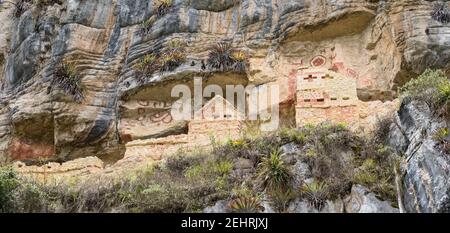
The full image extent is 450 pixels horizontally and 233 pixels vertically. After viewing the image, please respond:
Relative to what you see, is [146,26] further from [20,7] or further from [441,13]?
[441,13]

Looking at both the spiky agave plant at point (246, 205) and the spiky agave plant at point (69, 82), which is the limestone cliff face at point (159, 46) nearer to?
the spiky agave plant at point (69, 82)

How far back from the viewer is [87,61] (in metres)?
24.2

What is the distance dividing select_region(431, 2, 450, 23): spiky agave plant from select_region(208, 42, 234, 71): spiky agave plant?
611 cm

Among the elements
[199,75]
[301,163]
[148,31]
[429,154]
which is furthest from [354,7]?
[429,154]

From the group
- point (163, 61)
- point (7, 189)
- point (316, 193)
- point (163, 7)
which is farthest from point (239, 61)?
point (7, 189)

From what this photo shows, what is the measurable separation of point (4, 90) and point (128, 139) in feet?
18.7

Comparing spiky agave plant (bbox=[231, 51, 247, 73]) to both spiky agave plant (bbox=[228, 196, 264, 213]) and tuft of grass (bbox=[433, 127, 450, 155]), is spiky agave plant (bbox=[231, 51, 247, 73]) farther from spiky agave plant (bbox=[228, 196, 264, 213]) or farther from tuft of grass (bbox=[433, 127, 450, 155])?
tuft of grass (bbox=[433, 127, 450, 155])

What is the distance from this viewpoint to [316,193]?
1420 centimetres

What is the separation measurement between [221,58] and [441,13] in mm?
6605

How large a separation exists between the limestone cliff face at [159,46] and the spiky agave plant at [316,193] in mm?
7413

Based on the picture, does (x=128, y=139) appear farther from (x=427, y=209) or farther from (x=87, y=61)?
(x=427, y=209)

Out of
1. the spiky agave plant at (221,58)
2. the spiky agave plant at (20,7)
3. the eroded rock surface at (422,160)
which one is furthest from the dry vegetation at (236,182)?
the spiky agave plant at (20,7)

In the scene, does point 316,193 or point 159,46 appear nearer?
point 316,193

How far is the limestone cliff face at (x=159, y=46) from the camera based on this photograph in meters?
21.8
